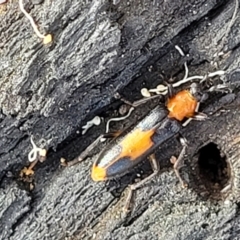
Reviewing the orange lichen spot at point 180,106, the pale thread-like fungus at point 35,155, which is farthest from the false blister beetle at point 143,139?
the pale thread-like fungus at point 35,155

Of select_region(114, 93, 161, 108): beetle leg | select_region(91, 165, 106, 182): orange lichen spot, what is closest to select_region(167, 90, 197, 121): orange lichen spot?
select_region(114, 93, 161, 108): beetle leg

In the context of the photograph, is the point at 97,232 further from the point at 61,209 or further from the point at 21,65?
the point at 21,65

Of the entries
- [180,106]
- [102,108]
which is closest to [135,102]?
[102,108]

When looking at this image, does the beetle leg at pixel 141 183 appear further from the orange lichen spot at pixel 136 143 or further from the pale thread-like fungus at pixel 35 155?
the pale thread-like fungus at pixel 35 155

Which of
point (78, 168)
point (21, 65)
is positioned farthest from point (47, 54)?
point (78, 168)

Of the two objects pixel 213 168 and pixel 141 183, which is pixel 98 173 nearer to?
pixel 141 183
